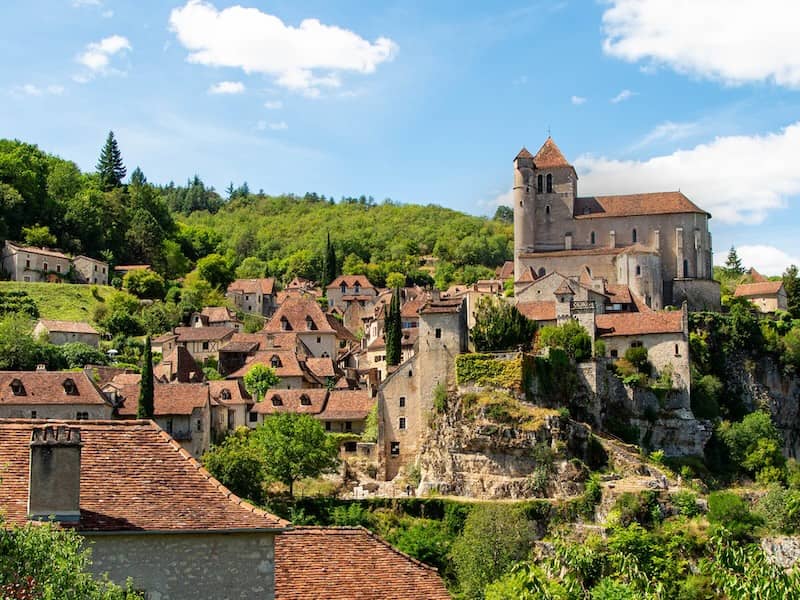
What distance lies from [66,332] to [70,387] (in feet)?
105

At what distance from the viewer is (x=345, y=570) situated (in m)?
19.4

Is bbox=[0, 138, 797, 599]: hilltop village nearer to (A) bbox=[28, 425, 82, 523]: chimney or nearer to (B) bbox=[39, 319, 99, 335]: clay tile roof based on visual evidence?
(A) bbox=[28, 425, 82, 523]: chimney

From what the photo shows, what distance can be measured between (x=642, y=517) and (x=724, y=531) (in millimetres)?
4849

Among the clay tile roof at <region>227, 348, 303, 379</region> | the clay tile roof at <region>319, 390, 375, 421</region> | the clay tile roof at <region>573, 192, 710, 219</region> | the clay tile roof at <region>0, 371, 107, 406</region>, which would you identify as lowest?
the clay tile roof at <region>319, 390, 375, 421</region>

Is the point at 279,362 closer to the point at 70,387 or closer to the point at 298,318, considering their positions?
the point at 298,318

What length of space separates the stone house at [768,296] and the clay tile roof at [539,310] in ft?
90.7

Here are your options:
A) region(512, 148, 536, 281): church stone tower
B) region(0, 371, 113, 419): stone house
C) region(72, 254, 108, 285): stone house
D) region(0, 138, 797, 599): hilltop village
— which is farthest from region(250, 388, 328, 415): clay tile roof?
region(72, 254, 108, 285): stone house

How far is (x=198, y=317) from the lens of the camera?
113 m

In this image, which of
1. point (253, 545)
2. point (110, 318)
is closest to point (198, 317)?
point (110, 318)

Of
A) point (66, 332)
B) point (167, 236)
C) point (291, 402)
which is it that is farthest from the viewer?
point (167, 236)

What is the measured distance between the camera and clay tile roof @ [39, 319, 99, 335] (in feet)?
336

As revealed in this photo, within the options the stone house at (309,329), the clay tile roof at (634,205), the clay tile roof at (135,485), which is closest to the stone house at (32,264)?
the stone house at (309,329)

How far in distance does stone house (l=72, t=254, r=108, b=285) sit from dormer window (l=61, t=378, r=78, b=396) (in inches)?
2278

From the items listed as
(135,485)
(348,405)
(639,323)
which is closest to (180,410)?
(348,405)
